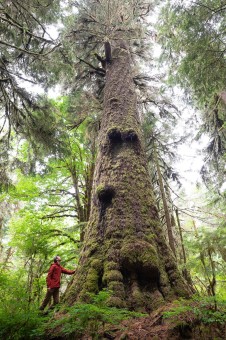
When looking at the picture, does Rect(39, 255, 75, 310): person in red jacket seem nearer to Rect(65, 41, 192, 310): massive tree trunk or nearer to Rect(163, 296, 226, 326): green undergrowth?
Rect(65, 41, 192, 310): massive tree trunk

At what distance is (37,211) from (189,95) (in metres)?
6.59

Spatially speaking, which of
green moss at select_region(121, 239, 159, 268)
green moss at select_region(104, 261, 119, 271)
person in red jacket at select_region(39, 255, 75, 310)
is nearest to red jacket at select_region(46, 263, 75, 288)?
person in red jacket at select_region(39, 255, 75, 310)

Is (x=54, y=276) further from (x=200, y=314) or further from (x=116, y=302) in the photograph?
(x=200, y=314)

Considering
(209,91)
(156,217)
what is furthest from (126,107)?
(156,217)

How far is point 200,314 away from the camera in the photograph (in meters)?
2.52

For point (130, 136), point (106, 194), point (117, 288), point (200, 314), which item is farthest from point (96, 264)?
point (130, 136)

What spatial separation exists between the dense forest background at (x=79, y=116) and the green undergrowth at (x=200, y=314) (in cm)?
3

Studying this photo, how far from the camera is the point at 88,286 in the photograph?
340cm

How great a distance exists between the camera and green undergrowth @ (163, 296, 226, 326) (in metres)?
2.39

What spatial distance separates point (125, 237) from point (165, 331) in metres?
1.45

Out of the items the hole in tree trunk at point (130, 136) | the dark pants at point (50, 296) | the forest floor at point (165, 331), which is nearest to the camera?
the forest floor at point (165, 331)

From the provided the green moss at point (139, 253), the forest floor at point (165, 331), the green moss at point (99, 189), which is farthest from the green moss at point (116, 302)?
the green moss at point (99, 189)

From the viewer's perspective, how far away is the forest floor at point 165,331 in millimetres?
2340

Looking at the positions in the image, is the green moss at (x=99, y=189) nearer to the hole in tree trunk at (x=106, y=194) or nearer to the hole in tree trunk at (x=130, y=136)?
the hole in tree trunk at (x=106, y=194)
